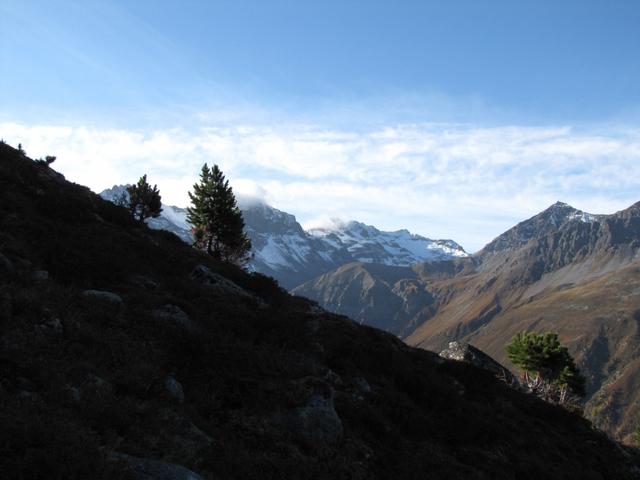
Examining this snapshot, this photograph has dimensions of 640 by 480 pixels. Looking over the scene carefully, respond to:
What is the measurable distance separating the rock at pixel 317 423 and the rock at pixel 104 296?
6.59 metres

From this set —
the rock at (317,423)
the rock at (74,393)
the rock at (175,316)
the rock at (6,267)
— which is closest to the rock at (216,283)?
the rock at (175,316)

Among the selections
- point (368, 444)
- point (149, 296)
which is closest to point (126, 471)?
point (368, 444)

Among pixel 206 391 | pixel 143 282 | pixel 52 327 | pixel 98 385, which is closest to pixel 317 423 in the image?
pixel 206 391

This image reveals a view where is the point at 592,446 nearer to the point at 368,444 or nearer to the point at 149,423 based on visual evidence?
the point at 368,444

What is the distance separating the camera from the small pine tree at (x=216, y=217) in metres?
55.9

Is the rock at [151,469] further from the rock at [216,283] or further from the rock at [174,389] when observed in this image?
the rock at [216,283]

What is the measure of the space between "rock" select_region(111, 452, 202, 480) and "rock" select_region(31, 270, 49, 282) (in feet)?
27.5

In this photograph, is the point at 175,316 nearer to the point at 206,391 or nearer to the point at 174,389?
the point at 206,391

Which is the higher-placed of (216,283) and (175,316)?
(216,283)

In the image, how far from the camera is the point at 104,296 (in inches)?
563

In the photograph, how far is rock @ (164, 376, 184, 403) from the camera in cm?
1026

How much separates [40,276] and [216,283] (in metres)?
8.09

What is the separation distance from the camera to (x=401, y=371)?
1698 cm

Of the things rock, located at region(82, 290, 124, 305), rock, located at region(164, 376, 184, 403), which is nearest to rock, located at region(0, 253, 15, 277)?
rock, located at region(82, 290, 124, 305)
